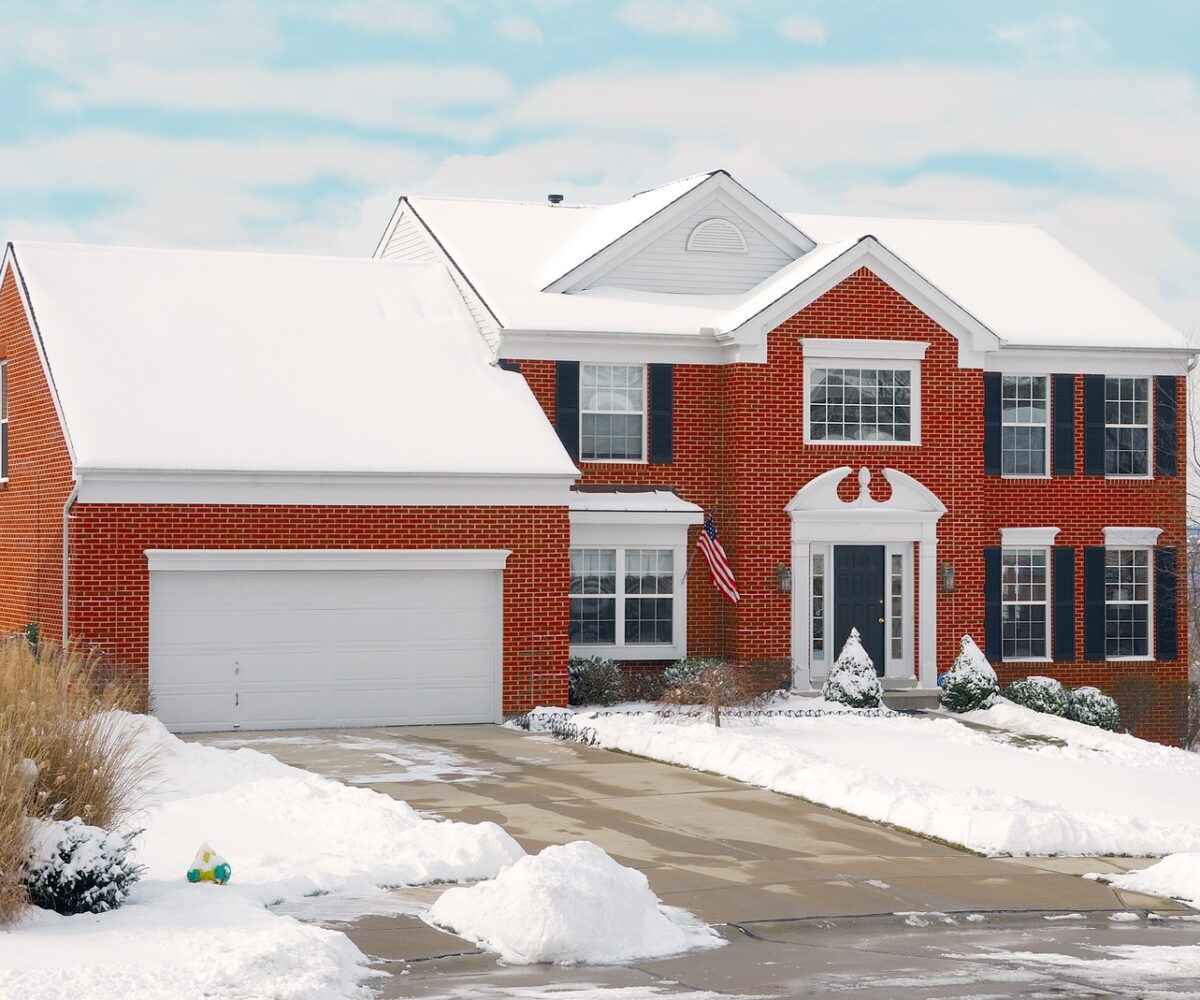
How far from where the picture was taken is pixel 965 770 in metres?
20.5

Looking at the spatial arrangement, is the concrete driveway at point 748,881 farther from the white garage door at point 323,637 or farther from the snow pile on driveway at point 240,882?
the white garage door at point 323,637

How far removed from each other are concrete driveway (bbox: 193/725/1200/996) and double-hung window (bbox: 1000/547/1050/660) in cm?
1043

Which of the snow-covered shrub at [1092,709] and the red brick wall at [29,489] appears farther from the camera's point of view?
the snow-covered shrub at [1092,709]

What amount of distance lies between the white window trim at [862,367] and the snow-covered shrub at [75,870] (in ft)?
58.2

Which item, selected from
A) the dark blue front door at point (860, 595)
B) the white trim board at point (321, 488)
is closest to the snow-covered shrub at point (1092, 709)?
the dark blue front door at point (860, 595)

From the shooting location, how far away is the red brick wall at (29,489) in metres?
24.3

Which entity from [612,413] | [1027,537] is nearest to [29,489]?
[612,413]

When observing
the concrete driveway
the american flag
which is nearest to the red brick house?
the american flag

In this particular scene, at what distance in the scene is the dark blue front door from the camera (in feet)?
92.7

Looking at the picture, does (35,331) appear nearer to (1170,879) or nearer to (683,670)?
(683,670)

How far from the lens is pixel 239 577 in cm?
2386

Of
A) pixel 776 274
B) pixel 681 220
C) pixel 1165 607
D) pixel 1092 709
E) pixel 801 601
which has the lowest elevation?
pixel 1092 709

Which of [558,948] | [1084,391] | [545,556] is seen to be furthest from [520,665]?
[558,948]

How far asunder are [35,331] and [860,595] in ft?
42.7
